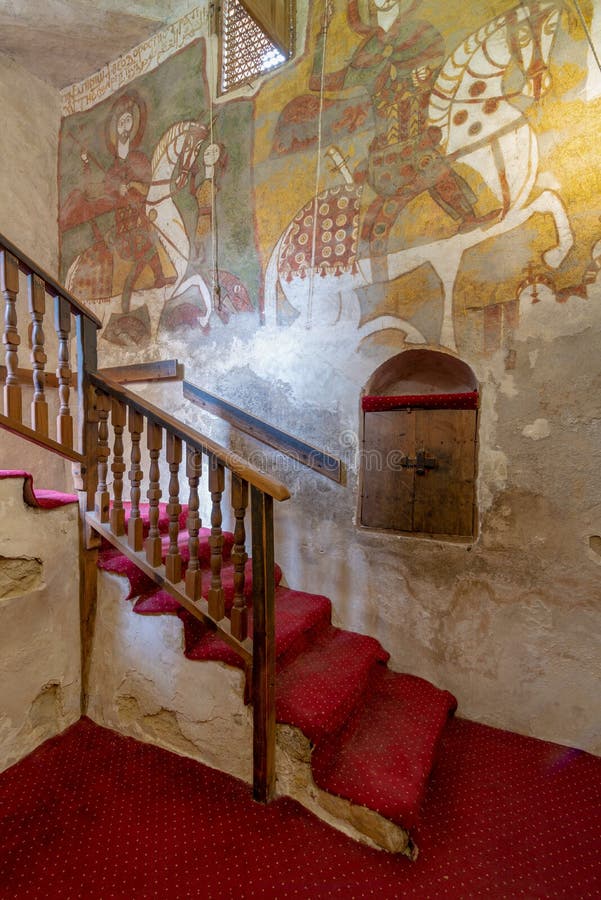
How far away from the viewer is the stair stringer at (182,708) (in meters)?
1.73

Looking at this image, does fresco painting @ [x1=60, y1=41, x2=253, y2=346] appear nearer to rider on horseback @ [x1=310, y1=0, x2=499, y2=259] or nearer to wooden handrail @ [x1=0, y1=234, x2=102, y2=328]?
rider on horseback @ [x1=310, y1=0, x2=499, y2=259]

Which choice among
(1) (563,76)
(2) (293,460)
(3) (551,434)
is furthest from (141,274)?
(3) (551,434)

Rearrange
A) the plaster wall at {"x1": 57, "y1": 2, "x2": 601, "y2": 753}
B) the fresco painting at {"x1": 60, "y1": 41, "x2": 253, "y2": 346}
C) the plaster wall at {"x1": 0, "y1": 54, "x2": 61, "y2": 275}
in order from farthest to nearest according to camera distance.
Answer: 1. the plaster wall at {"x1": 0, "y1": 54, "x2": 61, "y2": 275}
2. the fresco painting at {"x1": 60, "y1": 41, "x2": 253, "y2": 346}
3. the plaster wall at {"x1": 57, "y1": 2, "x2": 601, "y2": 753}

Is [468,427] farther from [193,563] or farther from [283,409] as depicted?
[193,563]

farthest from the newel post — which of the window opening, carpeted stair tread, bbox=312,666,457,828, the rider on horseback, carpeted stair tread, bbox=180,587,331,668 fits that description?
the window opening

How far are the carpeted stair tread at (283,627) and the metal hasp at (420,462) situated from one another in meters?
1.01

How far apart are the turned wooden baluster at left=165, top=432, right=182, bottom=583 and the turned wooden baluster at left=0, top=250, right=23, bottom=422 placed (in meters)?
0.70

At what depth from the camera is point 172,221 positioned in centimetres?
337

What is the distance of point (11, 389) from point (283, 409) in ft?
5.07

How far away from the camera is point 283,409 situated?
290 centimetres

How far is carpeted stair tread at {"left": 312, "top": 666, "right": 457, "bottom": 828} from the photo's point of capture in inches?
66.0

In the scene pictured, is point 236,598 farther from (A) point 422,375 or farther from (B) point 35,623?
(A) point 422,375

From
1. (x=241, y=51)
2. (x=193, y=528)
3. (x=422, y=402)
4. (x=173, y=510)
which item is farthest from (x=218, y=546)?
(x=241, y=51)

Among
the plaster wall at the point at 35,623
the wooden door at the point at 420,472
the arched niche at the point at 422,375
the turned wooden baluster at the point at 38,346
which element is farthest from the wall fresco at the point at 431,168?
the plaster wall at the point at 35,623
